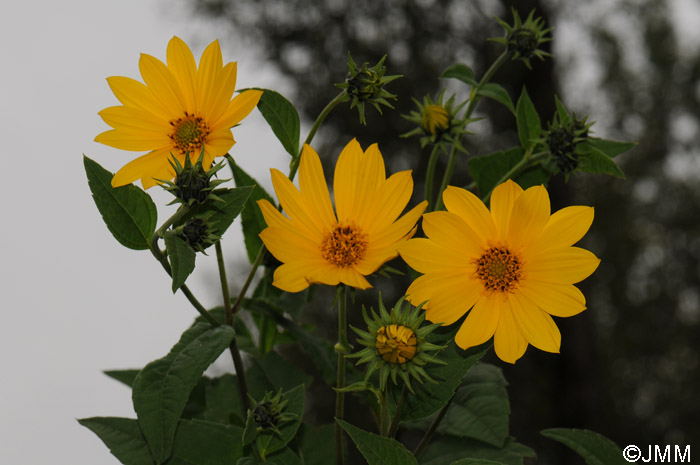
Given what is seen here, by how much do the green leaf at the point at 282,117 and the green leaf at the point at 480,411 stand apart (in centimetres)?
23

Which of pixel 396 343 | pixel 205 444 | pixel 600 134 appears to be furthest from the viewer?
pixel 600 134

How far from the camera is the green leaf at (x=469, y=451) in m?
0.54

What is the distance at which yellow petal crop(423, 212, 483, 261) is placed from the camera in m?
0.42

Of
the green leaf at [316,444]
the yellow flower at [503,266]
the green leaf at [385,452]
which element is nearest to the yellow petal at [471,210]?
the yellow flower at [503,266]

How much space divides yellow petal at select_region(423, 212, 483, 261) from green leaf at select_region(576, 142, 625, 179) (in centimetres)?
14

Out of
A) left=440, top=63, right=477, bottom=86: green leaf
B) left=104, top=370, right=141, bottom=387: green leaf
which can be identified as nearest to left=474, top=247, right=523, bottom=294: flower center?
left=440, top=63, right=477, bottom=86: green leaf

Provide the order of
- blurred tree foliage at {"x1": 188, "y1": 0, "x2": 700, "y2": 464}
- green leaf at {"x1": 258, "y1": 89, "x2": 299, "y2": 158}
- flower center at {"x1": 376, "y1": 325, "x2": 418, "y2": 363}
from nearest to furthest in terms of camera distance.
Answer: flower center at {"x1": 376, "y1": 325, "x2": 418, "y2": 363}
green leaf at {"x1": 258, "y1": 89, "x2": 299, "y2": 158}
blurred tree foliage at {"x1": 188, "y1": 0, "x2": 700, "y2": 464}

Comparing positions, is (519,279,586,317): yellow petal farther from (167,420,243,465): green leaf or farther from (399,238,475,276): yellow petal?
(167,420,243,465): green leaf

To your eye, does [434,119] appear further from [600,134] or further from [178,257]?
[600,134]

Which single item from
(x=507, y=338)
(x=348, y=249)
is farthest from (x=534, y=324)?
(x=348, y=249)

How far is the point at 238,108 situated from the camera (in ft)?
1.51

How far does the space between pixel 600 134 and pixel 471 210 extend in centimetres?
249

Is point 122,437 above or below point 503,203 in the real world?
below

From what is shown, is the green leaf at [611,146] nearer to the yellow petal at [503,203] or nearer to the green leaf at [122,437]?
the yellow petal at [503,203]
